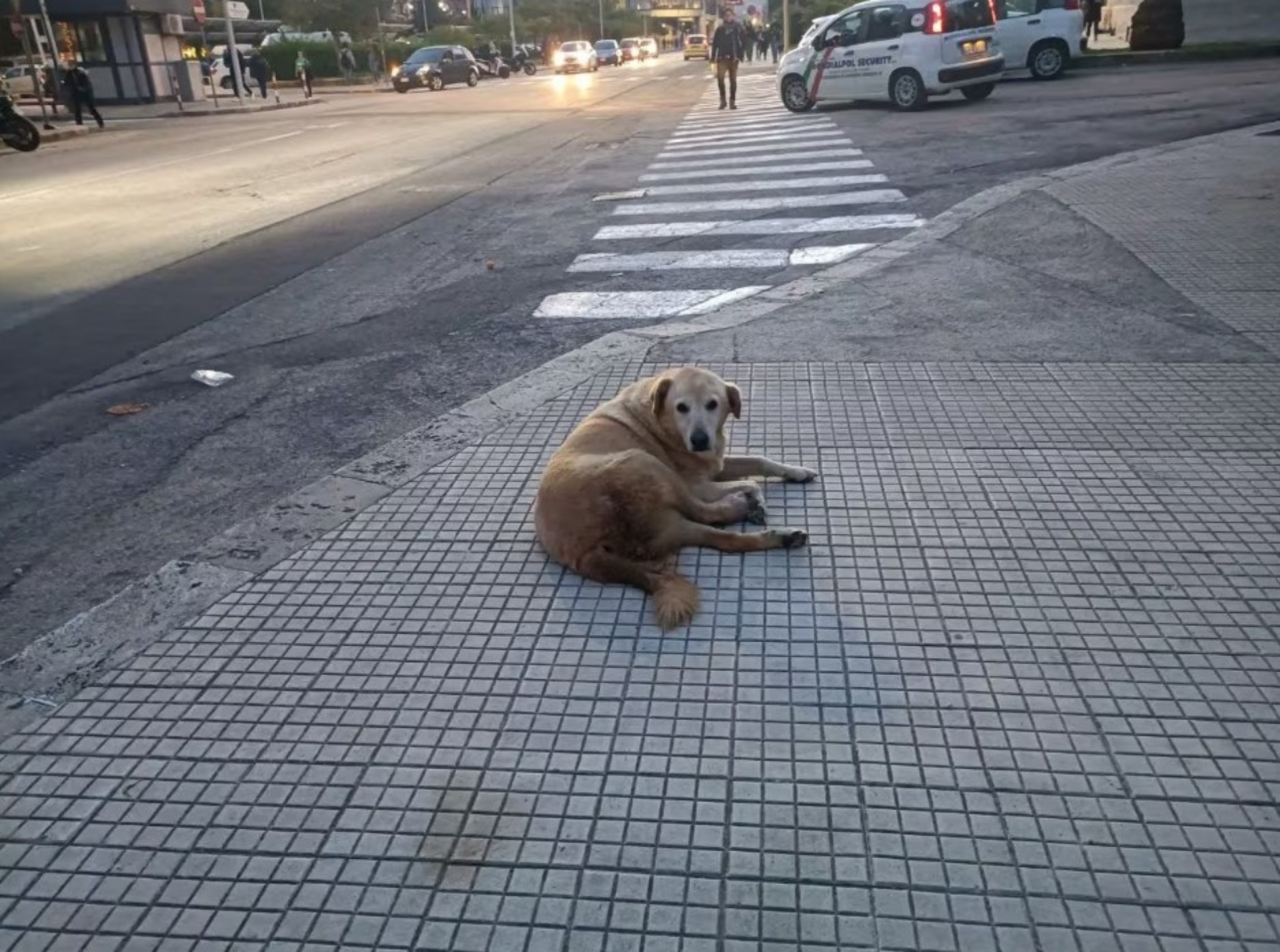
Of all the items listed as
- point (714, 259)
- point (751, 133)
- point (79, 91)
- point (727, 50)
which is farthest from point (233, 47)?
point (714, 259)

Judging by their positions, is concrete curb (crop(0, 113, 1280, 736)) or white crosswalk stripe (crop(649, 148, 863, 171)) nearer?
concrete curb (crop(0, 113, 1280, 736))

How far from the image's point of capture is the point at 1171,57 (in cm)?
2820

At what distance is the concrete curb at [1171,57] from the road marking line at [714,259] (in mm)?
21354

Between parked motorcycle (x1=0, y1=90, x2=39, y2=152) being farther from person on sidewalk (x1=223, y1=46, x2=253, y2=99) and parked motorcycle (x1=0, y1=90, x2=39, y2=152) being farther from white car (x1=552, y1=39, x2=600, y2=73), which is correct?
white car (x1=552, y1=39, x2=600, y2=73)

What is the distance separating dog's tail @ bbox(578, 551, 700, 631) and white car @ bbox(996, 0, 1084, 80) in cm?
2491

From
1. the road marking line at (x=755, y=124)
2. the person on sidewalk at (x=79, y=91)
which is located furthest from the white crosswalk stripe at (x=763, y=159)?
the person on sidewalk at (x=79, y=91)

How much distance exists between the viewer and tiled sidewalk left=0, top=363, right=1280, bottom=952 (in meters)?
2.72

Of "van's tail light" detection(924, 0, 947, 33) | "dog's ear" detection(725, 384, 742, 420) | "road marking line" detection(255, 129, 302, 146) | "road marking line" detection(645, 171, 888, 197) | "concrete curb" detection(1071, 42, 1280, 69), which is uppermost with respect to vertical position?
"van's tail light" detection(924, 0, 947, 33)

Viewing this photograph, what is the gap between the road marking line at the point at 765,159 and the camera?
1659 cm

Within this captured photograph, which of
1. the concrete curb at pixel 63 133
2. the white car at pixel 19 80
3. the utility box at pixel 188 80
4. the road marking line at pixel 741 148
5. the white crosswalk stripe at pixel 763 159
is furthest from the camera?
the white car at pixel 19 80

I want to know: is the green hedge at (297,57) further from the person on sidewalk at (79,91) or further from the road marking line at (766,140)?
the road marking line at (766,140)

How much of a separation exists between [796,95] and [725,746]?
22.7 meters

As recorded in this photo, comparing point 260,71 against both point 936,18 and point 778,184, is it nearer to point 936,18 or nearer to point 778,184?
point 936,18

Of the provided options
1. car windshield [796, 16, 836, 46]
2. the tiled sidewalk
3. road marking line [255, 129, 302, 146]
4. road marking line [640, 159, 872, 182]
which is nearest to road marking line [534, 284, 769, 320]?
the tiled sidewalk
